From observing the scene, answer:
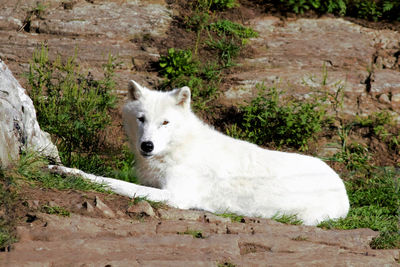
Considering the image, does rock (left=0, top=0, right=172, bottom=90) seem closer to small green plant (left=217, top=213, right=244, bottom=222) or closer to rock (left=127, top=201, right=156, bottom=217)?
small green plant (left=217, top=213, right=244, bottom=222)

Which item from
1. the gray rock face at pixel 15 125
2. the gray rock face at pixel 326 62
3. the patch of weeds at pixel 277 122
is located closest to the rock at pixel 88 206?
the gray rock face at pixel 15 125

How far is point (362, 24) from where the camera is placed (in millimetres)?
11172

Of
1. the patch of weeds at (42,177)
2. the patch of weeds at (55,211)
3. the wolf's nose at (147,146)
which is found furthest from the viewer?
the wolf's nose at (147,146)

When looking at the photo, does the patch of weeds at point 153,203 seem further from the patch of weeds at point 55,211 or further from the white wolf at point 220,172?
the patch of weeds at point 55,211

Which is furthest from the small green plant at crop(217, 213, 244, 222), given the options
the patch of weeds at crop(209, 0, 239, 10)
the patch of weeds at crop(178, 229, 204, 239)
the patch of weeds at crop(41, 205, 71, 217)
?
the patch of weeds at crop(209, 0, 239, 10)

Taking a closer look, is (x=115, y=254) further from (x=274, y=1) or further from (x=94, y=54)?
(x=274, y=1)

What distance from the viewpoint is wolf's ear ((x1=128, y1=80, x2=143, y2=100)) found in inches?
228

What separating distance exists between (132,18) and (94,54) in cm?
151

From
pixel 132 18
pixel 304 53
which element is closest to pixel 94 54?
pixel 132 18

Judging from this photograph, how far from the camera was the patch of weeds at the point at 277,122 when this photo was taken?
8.23 metres

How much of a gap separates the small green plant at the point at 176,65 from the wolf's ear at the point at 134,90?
10.5 ft

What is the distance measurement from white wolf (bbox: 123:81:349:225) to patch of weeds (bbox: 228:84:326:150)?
2362 millimetres

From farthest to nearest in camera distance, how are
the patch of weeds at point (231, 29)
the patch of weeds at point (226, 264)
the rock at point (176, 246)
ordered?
the patch of weeds at point (231, 29)
the patch of weeds at point (226, 264)
the rock at point (176, 246)

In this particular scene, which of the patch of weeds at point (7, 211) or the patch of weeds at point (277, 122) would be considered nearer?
the patch of weeds at point (7, 211)
